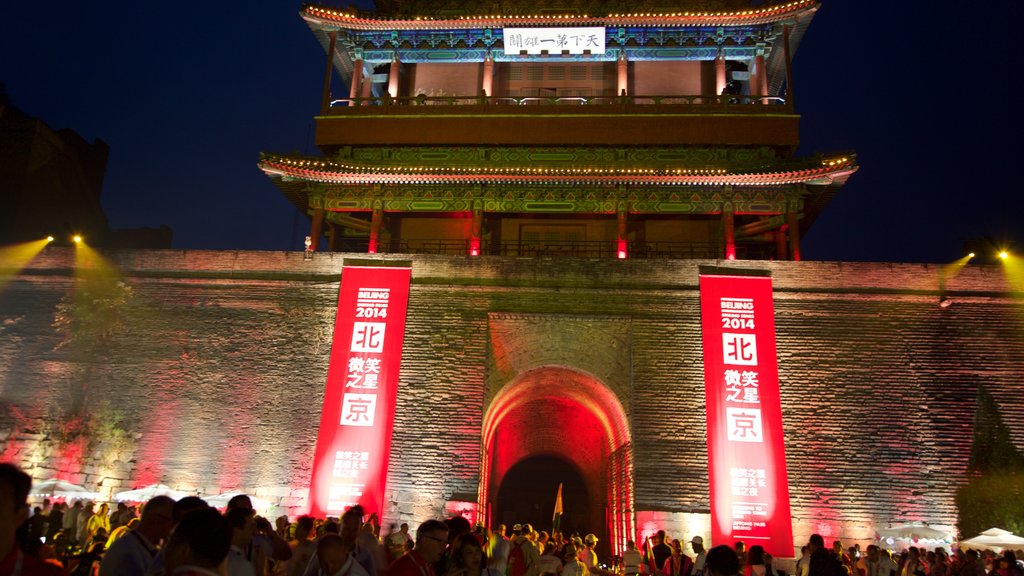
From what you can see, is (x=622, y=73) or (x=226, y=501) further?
(x=622, y=73)

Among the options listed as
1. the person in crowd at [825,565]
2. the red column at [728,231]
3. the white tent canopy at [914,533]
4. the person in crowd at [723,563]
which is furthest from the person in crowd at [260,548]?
the red column at [728,231]

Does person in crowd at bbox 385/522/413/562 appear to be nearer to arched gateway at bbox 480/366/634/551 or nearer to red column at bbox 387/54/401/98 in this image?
arched gateway at bbox 480/366/634/551

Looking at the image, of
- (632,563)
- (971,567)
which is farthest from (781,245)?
(632,563)

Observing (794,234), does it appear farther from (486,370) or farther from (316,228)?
(316,228)

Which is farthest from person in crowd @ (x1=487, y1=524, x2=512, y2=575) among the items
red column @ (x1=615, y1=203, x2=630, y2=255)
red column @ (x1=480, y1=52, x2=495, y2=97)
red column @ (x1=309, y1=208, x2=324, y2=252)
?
red column @ (x1=480, y1=52, x2=495, y2=97)

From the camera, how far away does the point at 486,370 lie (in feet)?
42.7

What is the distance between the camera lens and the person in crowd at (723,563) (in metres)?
3.81

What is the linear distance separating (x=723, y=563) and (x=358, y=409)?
9.18 metres

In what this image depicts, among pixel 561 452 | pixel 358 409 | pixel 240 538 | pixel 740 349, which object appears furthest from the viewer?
pixel 561 452

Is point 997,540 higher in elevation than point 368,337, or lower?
lower

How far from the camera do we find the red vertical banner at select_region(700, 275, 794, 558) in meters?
11.3

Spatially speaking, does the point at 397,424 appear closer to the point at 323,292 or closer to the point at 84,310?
the point at 323,292

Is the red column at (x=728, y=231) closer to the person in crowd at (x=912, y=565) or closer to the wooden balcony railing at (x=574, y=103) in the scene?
the wooden balcony railing at (x=574, y=103)

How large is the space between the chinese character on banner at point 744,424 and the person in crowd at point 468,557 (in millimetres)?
9043
